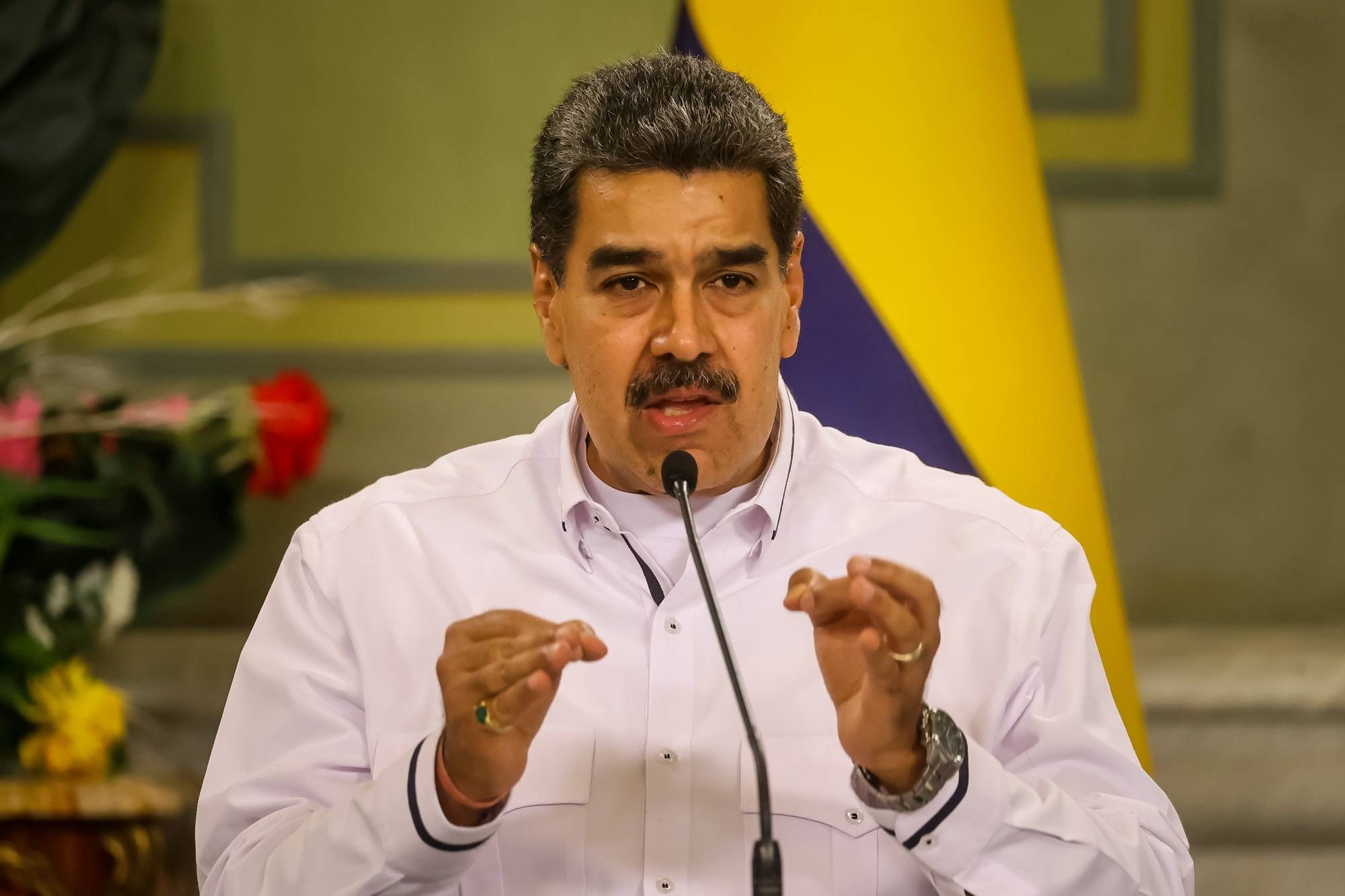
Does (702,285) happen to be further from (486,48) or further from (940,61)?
(486,48)

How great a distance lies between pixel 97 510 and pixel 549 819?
3.99 feet

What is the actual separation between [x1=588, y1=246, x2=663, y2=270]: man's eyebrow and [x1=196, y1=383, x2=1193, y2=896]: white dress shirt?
0.78ft

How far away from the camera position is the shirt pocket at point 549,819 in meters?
1.40

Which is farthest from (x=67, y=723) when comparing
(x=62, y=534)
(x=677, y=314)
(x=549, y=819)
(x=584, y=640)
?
(x=584, y=640)

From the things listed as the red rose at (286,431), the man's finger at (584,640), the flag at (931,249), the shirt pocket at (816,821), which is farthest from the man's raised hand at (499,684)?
the red rose at (286,431)

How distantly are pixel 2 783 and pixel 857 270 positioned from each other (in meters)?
1.46

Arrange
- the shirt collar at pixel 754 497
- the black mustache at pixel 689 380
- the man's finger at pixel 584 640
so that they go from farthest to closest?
the shirt collar at pixel 754 497 < the black mustache at pixel 689 380 < the man's finger at pixel 584 640

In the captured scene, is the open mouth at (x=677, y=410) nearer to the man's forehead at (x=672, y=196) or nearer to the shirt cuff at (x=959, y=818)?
the man's forehead at (x=672, y=196)

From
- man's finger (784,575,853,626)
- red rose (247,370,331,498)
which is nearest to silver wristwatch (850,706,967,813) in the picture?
man's finger (784,575,853,626)

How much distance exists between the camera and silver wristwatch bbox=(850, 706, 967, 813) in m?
1.15

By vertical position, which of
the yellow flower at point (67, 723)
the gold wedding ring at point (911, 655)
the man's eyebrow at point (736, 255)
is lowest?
the yellow flower at point (67, 723)

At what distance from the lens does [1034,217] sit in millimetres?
1920

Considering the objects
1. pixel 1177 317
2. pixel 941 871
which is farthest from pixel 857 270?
pixel 1177 317

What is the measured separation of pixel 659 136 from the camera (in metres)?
1.42
